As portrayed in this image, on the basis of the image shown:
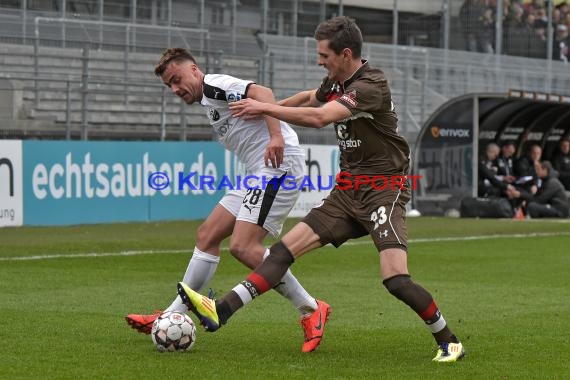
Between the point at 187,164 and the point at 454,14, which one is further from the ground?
the point at 454,14

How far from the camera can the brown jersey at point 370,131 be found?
777 cm

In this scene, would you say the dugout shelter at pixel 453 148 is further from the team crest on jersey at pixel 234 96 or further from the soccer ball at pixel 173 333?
the soccer ball at pixel 173 333

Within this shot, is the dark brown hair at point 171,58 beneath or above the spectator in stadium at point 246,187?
above

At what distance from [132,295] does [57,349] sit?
3602 millimetres

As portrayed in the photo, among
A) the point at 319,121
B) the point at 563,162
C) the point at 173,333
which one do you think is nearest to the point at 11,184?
the point at 173,333

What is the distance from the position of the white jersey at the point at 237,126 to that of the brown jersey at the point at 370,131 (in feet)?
2.37

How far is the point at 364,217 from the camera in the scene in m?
7.97

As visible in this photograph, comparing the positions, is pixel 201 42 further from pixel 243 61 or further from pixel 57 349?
pixel 57 349

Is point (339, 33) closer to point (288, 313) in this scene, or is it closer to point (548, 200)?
point (288, 313)

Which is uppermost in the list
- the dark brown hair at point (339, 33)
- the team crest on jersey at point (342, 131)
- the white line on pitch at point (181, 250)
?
the dark brown hair at point (339, 33)

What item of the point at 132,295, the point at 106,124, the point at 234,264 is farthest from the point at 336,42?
the point at 106,124

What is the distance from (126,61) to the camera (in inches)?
1021

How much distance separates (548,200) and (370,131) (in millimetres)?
20193

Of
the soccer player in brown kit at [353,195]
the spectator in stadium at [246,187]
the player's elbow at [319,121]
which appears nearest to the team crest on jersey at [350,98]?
the soccer player in brown kit at [353,195]
